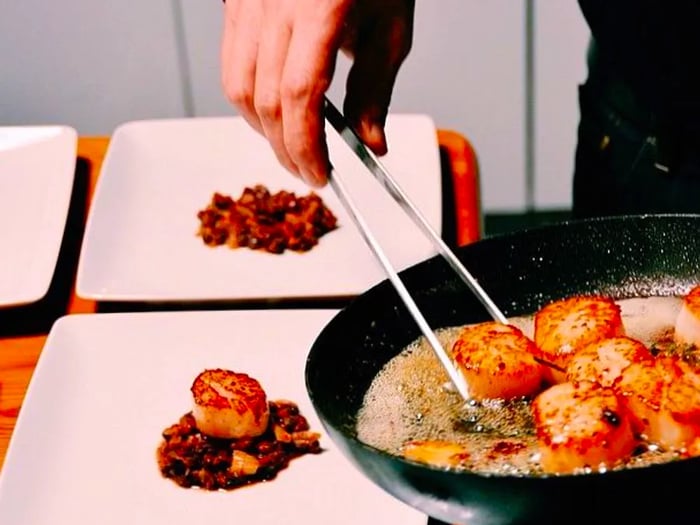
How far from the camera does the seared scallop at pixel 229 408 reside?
1.18 meters

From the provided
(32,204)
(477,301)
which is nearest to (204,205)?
(32,204)

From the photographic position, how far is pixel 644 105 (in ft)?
5.55

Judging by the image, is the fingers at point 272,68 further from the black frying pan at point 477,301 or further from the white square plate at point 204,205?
the white square plate at point 204,205

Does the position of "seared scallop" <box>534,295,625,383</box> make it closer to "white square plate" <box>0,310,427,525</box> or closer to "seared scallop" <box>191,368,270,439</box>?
"white square plate" <box>0,310,427,525</box>

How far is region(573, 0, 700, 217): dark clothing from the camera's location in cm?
158

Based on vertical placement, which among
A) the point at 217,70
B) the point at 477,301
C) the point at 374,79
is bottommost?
the point at 217,70

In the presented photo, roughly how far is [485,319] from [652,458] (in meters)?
0.27

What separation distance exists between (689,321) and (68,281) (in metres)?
0.97

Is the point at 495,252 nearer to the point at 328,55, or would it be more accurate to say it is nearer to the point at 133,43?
the point at 328,55

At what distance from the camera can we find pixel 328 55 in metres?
1.01

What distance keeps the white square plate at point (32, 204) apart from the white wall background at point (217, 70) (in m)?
1.09

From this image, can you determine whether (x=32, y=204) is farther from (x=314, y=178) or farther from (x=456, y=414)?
(x=456, y=414)

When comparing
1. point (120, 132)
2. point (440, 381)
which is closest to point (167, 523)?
point (440, 381)

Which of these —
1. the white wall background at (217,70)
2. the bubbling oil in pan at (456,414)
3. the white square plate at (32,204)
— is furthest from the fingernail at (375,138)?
the white wall background at (217,70)
